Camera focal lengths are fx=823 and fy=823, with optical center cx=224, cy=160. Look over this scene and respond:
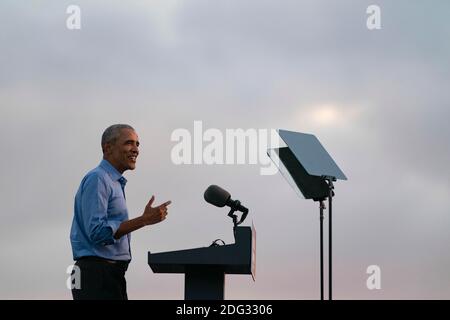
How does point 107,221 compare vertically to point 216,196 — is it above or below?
below

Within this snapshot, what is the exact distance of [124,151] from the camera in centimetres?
551

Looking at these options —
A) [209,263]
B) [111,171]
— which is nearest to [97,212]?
[111,171]

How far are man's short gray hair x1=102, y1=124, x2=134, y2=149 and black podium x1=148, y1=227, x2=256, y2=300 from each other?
0.81 m

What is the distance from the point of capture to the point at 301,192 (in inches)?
258

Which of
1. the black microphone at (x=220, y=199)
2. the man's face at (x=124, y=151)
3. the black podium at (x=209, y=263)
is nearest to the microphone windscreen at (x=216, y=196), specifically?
the black microphone at (x=220, y=199)

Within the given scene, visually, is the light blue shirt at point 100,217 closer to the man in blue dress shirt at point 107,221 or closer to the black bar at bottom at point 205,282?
the man in blue dress shirt at point 107,221

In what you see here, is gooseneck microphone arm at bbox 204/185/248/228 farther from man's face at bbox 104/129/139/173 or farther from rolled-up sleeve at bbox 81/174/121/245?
rolled-up sleeve at bbox 81/174/121/245

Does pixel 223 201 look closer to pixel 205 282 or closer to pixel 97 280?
pixel 205 282

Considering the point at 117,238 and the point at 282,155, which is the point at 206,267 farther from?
the point at 282,155

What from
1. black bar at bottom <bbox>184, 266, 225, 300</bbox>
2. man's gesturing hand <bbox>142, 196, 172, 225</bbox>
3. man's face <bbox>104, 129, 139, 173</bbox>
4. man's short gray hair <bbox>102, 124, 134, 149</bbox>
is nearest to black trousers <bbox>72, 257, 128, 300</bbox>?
man's gesturing hand <bbox>142, 196, 172, 225</bbox>

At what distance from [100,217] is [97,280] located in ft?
1.31
